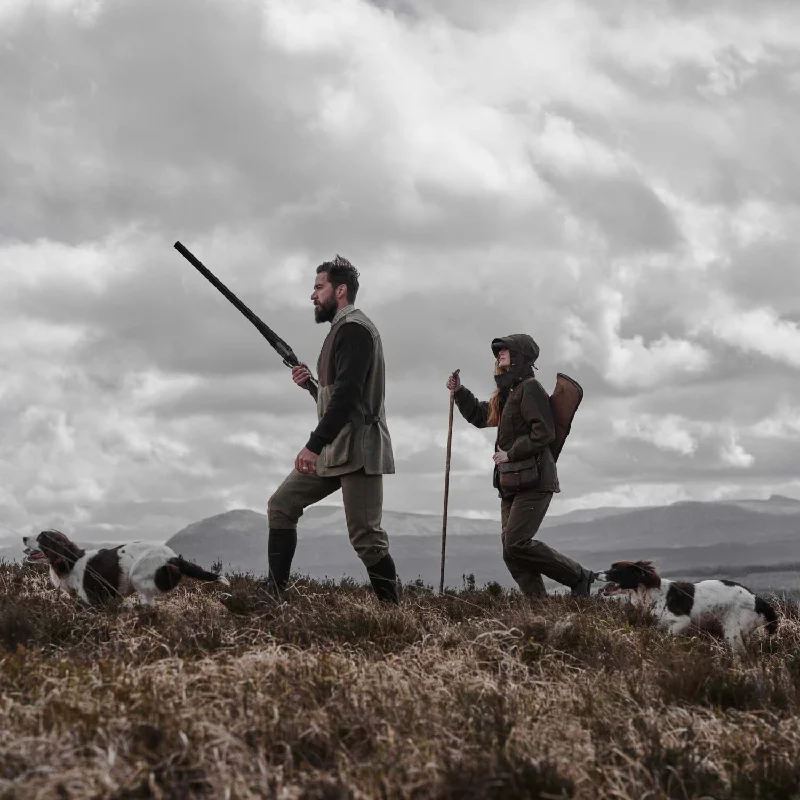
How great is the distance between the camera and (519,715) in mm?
5086

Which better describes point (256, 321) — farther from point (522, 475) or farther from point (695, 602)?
point (695, 602)

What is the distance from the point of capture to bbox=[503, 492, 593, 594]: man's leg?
9.75 m

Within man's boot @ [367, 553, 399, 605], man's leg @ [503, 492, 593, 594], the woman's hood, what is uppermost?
the woman's hood

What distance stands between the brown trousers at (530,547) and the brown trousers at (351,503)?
1.80m

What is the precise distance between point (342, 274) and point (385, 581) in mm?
2748

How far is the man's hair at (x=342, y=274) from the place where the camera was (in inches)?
337

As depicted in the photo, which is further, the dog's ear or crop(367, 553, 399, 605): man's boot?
the dog's ear

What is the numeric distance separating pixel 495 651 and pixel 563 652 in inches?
20.0

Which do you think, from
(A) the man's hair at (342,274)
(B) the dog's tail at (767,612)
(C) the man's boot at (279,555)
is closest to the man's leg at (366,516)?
(C) the man's boot at (279,555)

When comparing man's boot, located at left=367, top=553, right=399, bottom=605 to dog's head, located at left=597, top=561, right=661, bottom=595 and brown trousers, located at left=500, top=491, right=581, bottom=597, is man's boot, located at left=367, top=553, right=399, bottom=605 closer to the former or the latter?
brown trousers, located at left=500, top=491, right=581, bottom=597

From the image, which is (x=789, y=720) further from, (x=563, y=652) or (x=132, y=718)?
(x=132, y=718)

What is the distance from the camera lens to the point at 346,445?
8039mm

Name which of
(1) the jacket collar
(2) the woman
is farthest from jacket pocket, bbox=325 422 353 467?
(2) the woman

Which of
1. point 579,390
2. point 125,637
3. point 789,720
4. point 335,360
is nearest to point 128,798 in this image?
point 125,637
